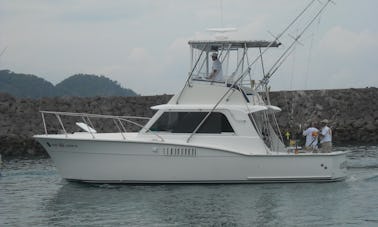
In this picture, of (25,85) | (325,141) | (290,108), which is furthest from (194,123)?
(25,85)

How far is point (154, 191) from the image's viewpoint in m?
18.9

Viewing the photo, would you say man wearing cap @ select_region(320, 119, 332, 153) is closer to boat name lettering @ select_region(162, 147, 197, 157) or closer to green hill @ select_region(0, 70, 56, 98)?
boat name lettering @ select_region(162, 147, 197, 157)

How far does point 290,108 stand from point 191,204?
23.6 m

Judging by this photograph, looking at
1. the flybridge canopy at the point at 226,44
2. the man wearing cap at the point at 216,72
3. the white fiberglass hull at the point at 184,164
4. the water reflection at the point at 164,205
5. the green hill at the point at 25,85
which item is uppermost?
the green hill at the point at 25,85

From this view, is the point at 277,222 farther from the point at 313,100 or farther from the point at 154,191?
the point at 313,100

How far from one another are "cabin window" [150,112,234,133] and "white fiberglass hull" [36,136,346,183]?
0.70 metres

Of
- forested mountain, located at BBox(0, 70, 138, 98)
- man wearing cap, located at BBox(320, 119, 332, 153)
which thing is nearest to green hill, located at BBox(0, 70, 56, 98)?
forested mountain, located at BBox(0, 70, 138, 98)

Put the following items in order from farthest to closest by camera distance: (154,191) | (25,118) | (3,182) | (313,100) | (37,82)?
(37,82) → (313,100) → (25,118) → (3,182) → (154,191)

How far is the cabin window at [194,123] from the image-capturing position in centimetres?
1955

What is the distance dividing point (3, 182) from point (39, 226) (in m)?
6.17

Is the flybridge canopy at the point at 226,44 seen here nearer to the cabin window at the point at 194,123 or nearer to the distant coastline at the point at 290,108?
the cabin window at the point at 194,123

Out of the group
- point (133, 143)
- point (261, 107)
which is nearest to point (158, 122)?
point (133, 143)

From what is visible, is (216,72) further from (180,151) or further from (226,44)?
(180,151)

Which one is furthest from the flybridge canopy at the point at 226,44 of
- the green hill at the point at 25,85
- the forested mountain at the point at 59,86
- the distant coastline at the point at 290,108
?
the green hill at the point at 25,85
